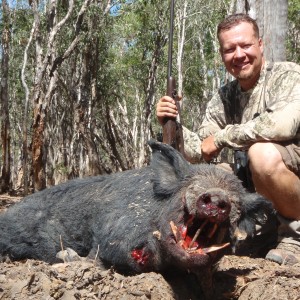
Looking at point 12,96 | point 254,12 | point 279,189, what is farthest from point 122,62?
point 279,189

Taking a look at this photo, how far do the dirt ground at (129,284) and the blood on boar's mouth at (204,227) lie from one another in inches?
15.3

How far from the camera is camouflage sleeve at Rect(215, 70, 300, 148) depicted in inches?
169

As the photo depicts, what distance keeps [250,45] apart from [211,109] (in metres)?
0.68

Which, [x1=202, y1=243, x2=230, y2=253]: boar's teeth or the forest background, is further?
the forest background

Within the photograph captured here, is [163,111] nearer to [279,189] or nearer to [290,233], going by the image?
[279,189]

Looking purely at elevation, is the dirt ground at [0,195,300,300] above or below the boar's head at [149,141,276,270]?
below

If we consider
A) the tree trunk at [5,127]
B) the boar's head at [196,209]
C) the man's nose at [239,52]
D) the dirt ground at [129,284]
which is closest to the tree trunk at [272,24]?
the man's nose at [239,52]

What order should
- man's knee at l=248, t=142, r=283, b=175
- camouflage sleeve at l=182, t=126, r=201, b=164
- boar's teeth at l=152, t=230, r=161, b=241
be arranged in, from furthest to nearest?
1. camouflage sleeve at l=182, t=126, r=201, b=164
2. man's knee at l=248, t=142, r=283, b=175
3. boar's teeth at l=152, t=230, r=161, b=241

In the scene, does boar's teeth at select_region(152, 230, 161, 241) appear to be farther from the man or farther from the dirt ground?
the man

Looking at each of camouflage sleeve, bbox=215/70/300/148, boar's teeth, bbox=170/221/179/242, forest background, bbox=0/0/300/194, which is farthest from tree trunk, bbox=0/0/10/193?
boar's teeth, bbox=170/221/179/242

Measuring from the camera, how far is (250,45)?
4777 mm

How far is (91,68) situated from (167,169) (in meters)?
15.4

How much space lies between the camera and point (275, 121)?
427 centimetres

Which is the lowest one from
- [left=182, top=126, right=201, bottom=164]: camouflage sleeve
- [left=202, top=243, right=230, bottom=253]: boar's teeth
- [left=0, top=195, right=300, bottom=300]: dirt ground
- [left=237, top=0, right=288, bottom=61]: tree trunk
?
[left=0, top=195, right=300, bottom=300]: dirt ground
